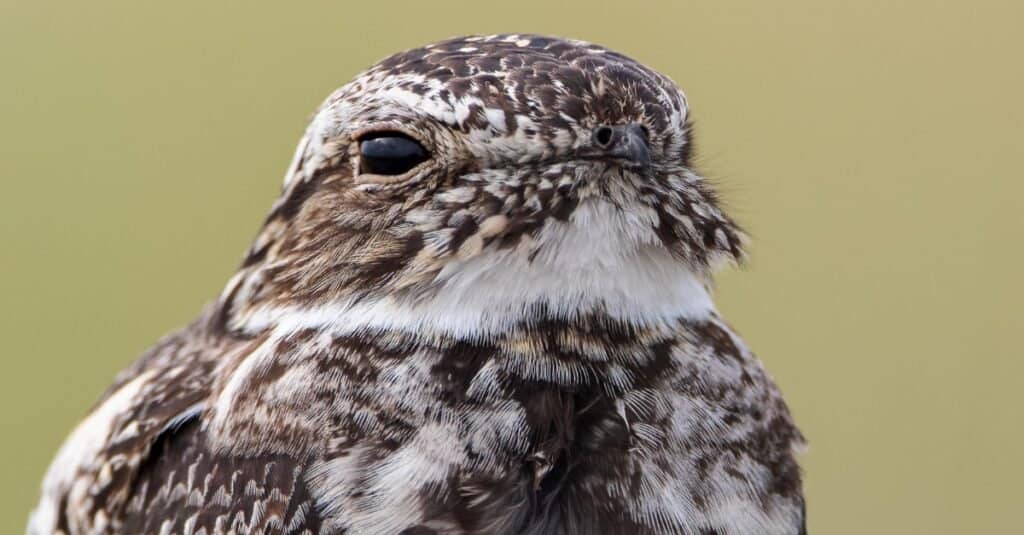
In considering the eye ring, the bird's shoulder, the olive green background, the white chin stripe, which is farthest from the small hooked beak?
the olive green background

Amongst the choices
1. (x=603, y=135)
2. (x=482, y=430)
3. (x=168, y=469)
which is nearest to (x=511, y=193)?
(x=603, y=135)

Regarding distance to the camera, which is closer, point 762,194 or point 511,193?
point 511,193

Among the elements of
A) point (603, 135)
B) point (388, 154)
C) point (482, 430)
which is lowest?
point (482, 430)

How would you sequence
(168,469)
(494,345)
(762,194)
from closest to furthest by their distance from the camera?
(494,345) → (168,469) → (762,194)

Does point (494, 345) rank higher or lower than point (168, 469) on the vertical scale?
higher

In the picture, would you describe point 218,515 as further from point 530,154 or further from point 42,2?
point 42,2

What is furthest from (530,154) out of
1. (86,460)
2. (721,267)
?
(86,460)

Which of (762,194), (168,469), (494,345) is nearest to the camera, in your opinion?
(494,345)

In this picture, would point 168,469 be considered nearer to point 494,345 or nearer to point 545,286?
point 494,345
